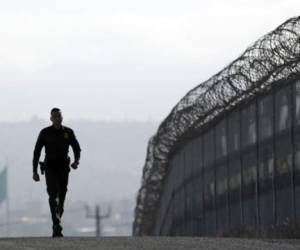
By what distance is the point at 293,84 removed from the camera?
30516 millimetres

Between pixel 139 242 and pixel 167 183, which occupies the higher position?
pixel 167 183

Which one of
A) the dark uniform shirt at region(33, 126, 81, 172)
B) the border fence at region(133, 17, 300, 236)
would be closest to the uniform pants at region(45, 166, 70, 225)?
the dark uniform shirt at region(33, 126, 81, 172)

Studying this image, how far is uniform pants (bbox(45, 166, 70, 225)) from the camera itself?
71.8 feet

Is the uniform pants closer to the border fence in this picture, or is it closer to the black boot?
the black boot

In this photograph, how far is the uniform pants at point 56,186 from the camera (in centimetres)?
2189

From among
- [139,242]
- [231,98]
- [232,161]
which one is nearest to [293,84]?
[231,98]

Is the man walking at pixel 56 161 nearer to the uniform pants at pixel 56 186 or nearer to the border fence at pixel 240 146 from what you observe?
the uniform pants at pixel 56 186

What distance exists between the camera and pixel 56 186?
22.0 metres

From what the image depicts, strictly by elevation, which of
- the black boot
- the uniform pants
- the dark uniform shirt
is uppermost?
the dark uniform shirt

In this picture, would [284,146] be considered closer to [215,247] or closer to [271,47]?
[271,47]

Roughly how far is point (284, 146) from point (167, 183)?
80.2 feet

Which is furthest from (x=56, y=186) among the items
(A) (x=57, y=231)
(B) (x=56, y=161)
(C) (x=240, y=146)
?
(C) (x=240, y=146)

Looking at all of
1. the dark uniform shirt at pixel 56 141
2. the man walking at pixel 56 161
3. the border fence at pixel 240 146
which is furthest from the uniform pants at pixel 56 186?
the border fence at pixel 240 146

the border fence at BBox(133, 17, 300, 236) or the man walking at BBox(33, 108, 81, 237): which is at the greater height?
the border fence at BBox(133, 17, 300, 236)
